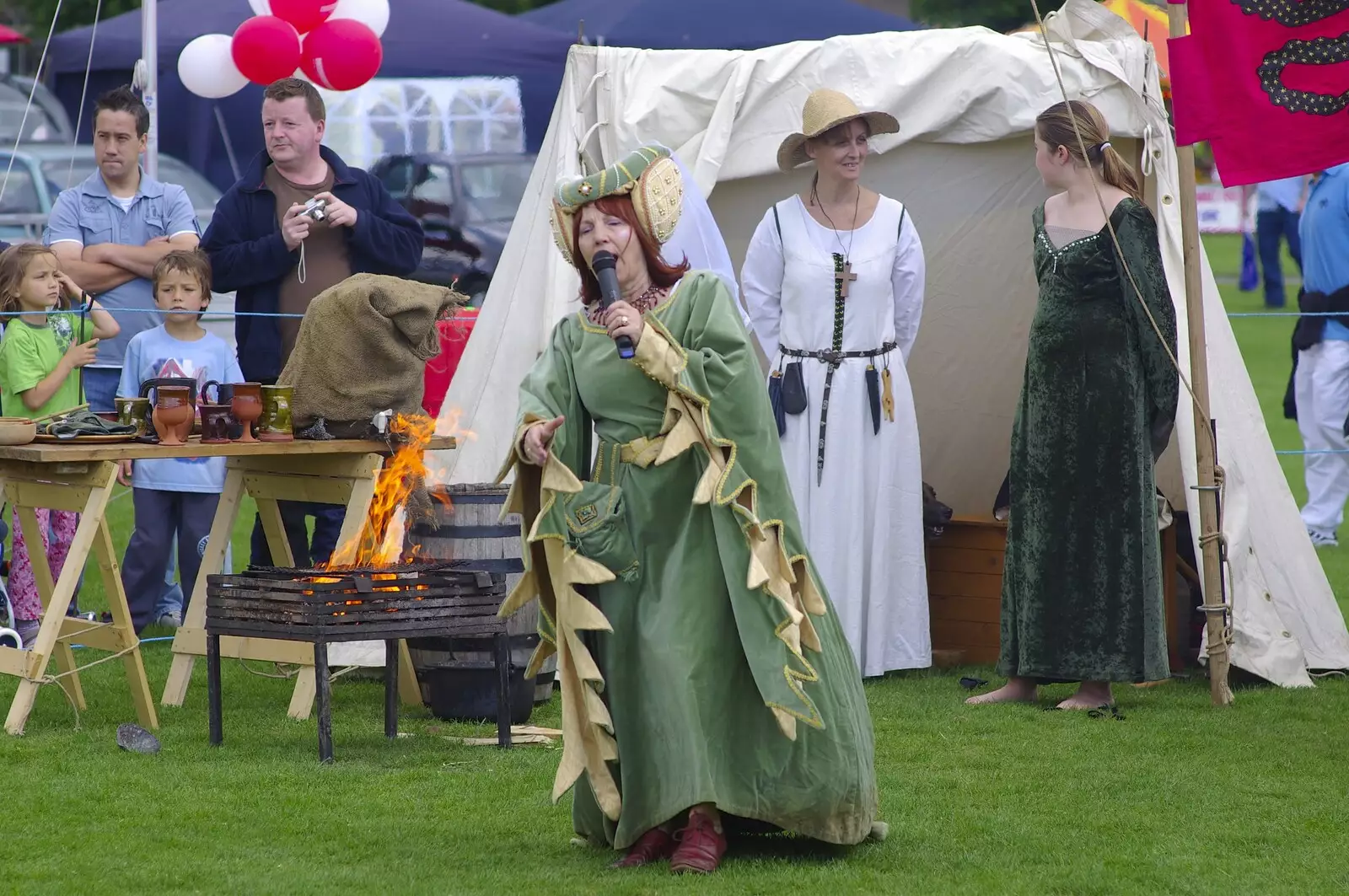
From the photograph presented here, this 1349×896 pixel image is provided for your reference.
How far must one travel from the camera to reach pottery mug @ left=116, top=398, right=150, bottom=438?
18.4 feet

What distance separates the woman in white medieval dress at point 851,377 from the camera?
21.9 feet

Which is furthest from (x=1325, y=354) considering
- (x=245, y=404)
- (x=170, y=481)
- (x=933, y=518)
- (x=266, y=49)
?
(x=245, y=404)

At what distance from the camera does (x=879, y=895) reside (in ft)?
13.0

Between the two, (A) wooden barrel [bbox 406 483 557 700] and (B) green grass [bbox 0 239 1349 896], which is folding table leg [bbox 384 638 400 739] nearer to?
(B) green grass [bbox 0 239 1349 896]

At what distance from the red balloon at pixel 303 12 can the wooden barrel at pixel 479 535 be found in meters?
3.29

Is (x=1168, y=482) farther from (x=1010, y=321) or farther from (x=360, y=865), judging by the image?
(x=360, y=865)

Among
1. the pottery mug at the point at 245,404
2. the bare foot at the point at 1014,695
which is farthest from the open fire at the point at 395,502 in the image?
the bare foot at the point at 1014,695

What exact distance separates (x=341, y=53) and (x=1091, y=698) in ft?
13.8

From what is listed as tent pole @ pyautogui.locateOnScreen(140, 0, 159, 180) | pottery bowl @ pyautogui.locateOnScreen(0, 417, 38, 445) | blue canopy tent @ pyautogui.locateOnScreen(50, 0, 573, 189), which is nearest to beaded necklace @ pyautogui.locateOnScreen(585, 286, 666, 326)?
pottery bowl @ pyautogui.locateOnScreen(0, 417, 38, 445)

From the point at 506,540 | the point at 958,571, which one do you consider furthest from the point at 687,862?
the point at 958,571

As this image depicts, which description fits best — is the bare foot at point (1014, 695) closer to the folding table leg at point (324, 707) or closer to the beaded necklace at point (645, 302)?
the folding table leg at point (324, 707)

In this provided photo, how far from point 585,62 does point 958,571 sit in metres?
2.40

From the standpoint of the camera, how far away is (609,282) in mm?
4090

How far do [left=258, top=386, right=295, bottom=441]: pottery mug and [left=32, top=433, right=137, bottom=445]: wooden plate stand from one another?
42cm
